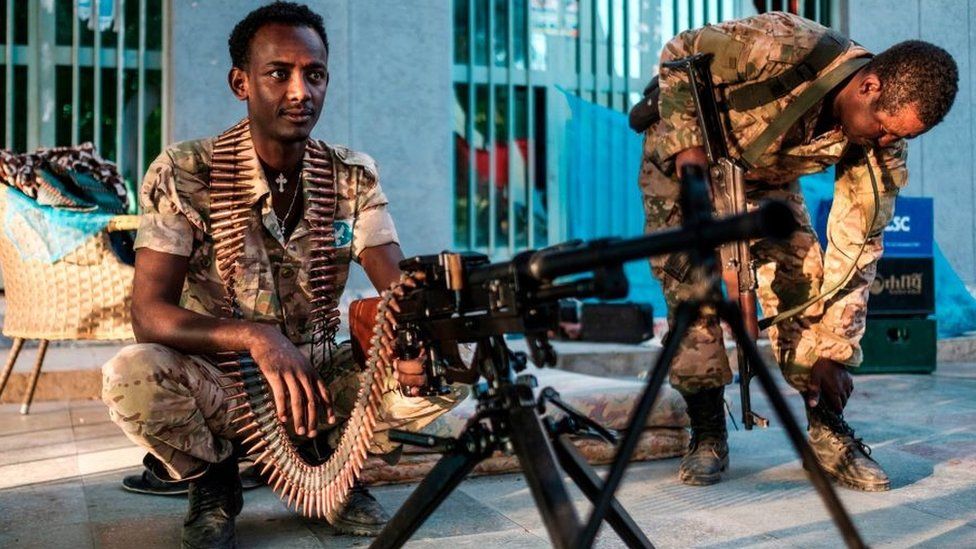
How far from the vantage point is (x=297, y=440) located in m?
2.91

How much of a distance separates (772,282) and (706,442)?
2.23ft

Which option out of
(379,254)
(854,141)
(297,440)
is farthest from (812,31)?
(297,440)

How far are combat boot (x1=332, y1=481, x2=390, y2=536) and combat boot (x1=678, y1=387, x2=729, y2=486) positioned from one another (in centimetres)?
121

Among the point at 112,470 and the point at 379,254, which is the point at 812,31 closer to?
the point at 379,254

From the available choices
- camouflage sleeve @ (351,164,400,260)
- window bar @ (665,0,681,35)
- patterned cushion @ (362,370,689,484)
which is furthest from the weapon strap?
window bar @ (665,0,681,35)

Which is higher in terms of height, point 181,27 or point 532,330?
point 181,27

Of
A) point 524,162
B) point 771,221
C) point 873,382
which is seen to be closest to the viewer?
point 771,221

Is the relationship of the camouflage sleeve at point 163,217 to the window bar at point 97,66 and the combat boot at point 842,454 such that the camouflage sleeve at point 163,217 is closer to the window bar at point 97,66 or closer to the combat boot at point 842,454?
the combat boot at point 842,454

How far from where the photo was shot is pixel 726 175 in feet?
11.5

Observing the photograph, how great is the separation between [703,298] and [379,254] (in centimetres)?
182

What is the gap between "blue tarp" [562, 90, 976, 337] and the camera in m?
8.30

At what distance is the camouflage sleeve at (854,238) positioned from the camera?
3.61 metres

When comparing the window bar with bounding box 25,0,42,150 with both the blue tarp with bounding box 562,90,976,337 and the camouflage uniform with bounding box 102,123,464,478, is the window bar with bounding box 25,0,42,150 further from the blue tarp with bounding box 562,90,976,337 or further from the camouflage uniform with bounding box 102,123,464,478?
the camouflage uniform with bounding box 102,123,464,478

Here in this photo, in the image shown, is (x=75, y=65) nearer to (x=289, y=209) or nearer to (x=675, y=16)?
(x=289, y=209)
